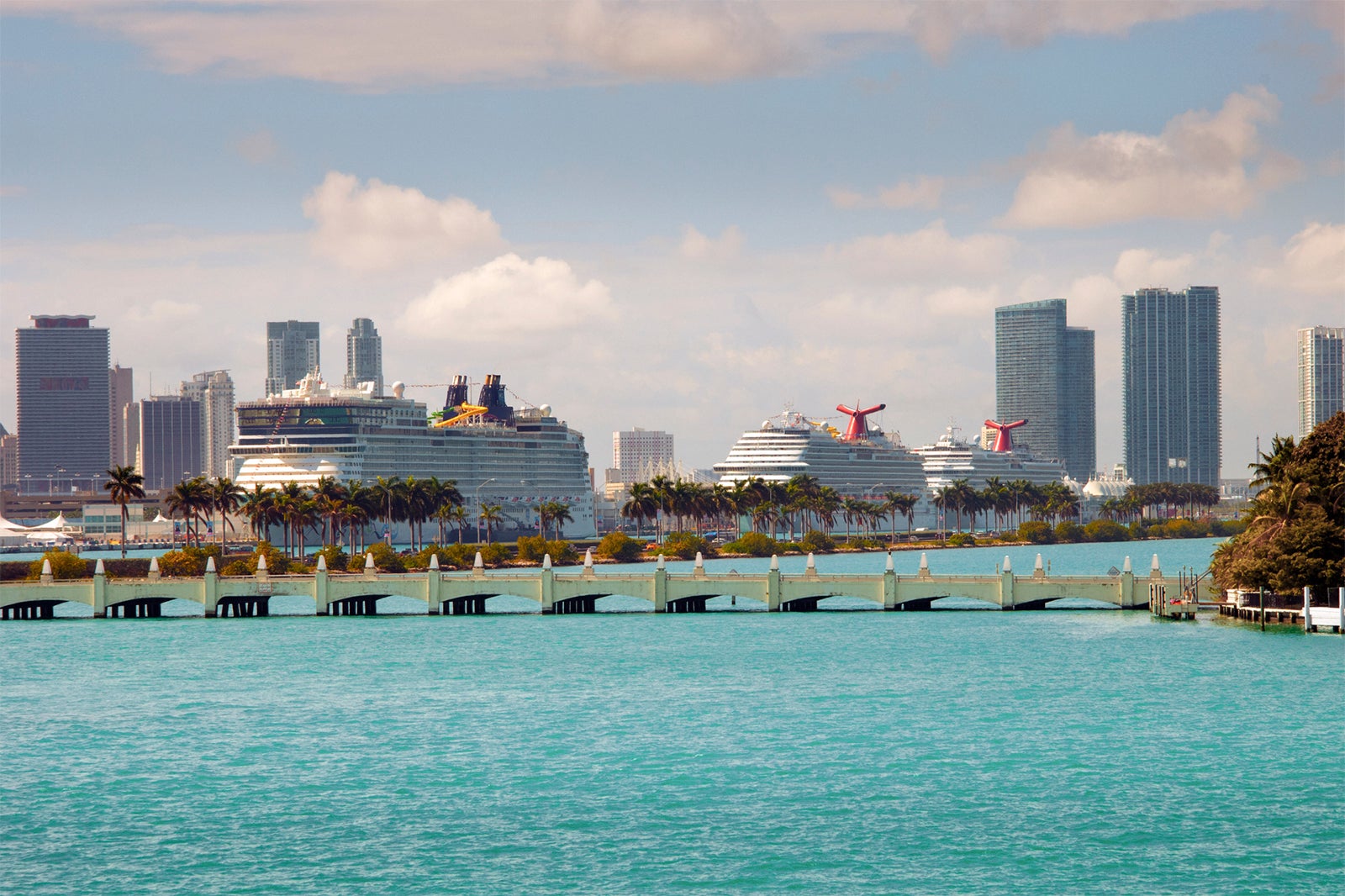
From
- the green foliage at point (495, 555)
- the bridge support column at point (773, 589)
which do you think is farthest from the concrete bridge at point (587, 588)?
the green foliage at point (495, 555)

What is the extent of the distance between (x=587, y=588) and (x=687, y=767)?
57.4 m

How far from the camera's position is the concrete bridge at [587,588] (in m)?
111

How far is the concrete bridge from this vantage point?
111 m

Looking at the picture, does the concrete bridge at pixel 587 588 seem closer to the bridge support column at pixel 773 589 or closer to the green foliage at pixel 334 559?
the bridge support column at pixel 773 589

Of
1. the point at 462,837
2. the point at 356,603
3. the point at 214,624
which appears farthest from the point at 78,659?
the point at 462,837

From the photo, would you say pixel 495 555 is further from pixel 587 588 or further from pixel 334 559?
pixel 587 588

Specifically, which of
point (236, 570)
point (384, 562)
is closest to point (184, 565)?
point (236, 570)

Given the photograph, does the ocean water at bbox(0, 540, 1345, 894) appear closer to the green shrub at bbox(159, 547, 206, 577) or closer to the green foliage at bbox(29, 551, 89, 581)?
the green foliage at bbox(29, 551, 89, 581)

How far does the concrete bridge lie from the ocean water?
1213 centimetres

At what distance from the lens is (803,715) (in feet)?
231

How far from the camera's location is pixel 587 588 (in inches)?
4562

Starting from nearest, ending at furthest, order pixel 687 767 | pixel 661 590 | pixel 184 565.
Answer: pixel 687 767 < pixel 661 590 < pixel 184 565

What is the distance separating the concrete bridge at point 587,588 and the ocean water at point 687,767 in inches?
478

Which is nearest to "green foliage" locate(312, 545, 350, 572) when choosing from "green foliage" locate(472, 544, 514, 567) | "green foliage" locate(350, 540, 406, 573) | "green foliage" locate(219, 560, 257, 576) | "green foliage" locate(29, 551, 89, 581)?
"green foliage" locate(350, 540, 406, 573)
